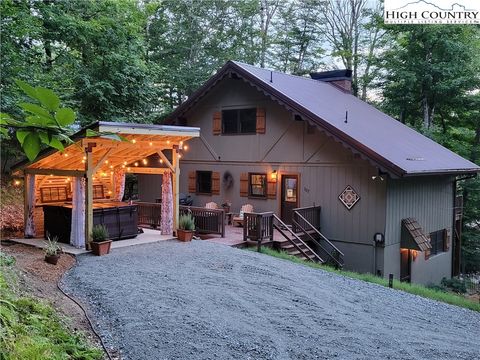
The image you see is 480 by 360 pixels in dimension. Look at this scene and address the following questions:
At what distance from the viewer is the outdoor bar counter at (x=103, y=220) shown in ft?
35.7

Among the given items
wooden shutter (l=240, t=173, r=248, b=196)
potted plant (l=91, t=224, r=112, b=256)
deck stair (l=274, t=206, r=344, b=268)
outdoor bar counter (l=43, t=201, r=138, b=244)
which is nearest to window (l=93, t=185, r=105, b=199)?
outdoor bar counter (l=43, t=201, r=138, b=244)

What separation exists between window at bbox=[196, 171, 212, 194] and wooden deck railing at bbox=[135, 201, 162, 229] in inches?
144

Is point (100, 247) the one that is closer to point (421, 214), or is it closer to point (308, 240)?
point (308, 240)

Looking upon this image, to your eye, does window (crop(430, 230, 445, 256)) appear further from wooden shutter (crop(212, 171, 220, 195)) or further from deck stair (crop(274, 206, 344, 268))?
wooden shutter (crop(212, 171, 220, 195))

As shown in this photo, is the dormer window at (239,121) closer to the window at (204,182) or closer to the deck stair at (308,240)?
the window at (204,182)

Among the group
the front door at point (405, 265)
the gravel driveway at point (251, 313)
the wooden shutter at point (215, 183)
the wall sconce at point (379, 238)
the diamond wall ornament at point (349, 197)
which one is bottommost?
the front door at point (405, 265)

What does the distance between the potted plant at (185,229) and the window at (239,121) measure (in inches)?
204

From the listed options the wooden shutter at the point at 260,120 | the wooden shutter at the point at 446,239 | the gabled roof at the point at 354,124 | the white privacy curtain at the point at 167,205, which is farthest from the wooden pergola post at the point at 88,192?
the wooden shutter at the point at 446,239

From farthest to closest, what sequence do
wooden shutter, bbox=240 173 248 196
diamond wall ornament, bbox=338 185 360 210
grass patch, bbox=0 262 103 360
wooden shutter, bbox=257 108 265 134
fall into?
wooden shutter, bbox=240 173 248 196 < wooden shutter, bbox=257 108 265 134 < diamond wall ornament, bbox=338 185 360 210 < grass patch, bbox=0 262 103 360

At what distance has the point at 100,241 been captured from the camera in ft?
32.9

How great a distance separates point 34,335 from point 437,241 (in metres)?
15.0

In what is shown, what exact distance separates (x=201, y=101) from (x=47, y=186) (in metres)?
7.06

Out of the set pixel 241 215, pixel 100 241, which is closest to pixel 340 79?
pixel 241 215

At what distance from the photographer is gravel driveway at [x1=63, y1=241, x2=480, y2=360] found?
5.56 m
